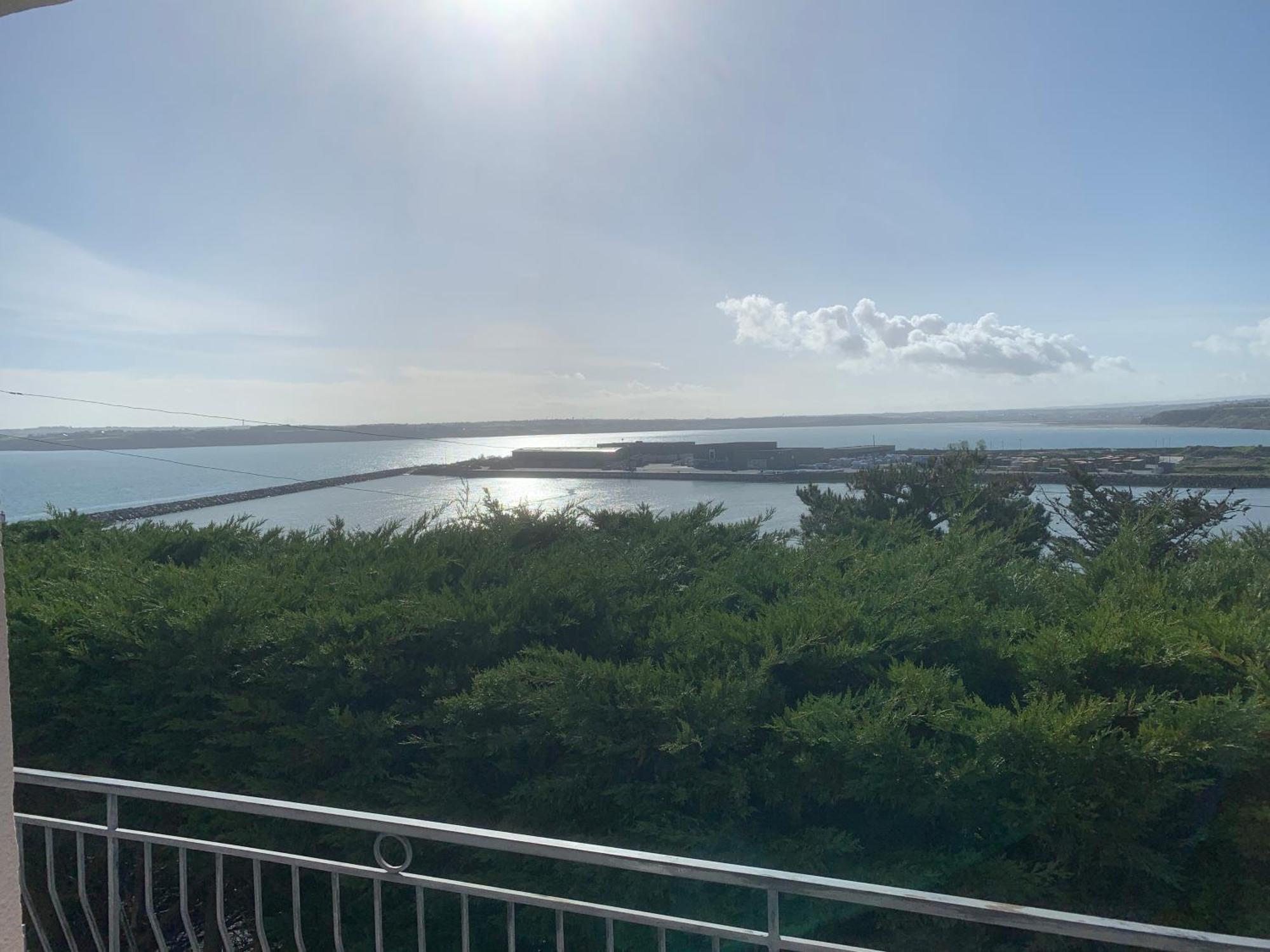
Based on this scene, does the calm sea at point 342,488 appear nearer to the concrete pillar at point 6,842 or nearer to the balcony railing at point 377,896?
the balcony railing at point 377,896

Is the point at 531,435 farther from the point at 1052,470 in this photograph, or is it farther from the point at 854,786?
the point at 854,786

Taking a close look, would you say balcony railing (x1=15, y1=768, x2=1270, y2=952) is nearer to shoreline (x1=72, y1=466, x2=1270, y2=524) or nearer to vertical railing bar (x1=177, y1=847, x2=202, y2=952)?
vertical railing bar (x1=177, y1=847, x2=202, y2=952)

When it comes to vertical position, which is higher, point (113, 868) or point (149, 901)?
point (113, 868)

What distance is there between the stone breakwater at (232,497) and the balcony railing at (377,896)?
5711 mm

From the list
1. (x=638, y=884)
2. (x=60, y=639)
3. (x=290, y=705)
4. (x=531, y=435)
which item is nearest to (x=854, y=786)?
(x=638, y=884)

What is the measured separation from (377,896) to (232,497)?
1236 cm

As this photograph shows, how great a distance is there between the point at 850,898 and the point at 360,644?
291cm

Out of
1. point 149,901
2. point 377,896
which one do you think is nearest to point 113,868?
point 149,901

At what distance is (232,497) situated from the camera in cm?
1362

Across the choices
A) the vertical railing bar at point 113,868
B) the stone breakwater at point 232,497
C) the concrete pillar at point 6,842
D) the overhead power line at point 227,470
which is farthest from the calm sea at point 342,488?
the concrete pillar at point 6,842

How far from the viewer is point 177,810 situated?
4.45 meters

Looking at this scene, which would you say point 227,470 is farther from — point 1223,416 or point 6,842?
point 1223,416

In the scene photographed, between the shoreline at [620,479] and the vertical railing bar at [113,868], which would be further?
the shoreline at [620,479]

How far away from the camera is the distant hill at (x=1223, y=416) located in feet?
70.4
